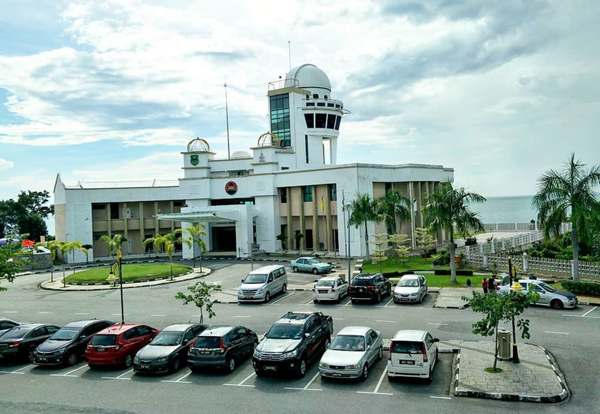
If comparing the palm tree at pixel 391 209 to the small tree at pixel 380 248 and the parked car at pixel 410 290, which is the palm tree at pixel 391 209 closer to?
the small tree at pixel 380 248

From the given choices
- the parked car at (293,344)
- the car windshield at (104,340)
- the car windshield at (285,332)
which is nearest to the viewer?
the parked car at (293,344)

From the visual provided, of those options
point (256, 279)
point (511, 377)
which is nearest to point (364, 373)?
point (511, 377)

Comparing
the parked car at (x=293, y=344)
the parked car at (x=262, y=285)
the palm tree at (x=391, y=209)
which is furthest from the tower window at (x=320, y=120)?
the parked car at (x=293, y=344)

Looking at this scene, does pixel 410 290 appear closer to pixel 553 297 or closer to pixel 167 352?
pixel 553 297

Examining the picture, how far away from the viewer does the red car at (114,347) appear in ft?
70.0

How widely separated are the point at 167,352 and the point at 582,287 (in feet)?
80.9

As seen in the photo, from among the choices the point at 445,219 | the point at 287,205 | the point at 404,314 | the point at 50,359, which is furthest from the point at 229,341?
the point at 287,205

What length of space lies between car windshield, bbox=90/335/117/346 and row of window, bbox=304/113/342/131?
2293 inches

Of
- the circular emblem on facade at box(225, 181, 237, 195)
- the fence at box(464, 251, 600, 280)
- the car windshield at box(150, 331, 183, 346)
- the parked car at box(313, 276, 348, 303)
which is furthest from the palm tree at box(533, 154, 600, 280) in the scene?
the circular emblem on facade at box(225, 181, 237, 195)

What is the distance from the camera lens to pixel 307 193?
64.6m

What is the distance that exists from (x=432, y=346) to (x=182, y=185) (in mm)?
54854

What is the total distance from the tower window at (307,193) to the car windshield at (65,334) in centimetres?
4250

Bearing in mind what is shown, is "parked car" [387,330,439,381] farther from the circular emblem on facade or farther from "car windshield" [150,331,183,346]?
the circular emblem on facade

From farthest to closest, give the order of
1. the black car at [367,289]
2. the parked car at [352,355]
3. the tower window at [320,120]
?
the tower window at [320,120], the black car at [367,289], the parked car at [352,355]
